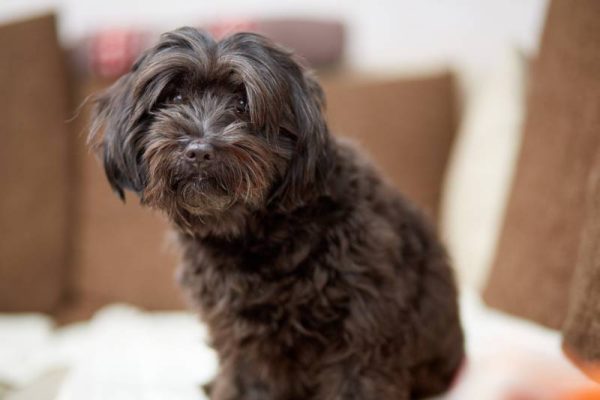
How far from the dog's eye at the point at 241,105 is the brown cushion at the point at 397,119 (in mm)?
1515

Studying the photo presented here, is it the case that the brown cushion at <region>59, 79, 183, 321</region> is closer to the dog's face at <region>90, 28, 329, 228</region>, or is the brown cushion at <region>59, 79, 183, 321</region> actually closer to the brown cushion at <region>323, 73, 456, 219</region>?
the brown cushion at <region>323, 73, 456, 219</region>

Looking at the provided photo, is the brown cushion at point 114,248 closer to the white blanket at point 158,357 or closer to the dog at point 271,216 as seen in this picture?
the white blanket at point 158,357

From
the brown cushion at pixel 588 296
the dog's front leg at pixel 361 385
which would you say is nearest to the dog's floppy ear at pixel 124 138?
the dog's front leg at pixel 361 385

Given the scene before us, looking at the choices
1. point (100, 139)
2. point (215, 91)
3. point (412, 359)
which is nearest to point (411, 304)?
point (412, 359)

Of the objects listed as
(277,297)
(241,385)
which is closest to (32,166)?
(241,385)

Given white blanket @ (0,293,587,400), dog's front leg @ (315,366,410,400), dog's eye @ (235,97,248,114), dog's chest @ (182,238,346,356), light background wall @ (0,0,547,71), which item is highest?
light background wall @ (0,0,547,71)

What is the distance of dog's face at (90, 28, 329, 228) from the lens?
1564mm

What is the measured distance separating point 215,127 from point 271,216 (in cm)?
30

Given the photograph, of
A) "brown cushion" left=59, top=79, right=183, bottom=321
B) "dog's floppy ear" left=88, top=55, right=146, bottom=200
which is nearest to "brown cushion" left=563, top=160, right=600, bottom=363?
"dog's floppy ear" left=88, top=55, right=146, bottom=200

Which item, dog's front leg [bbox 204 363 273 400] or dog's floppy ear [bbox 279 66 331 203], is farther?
dog's front leg [bbox 204 363 273 400]

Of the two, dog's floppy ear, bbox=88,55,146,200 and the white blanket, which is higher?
dog's floppy ear, bbox=88,55,146,200

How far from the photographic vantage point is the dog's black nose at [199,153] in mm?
1531

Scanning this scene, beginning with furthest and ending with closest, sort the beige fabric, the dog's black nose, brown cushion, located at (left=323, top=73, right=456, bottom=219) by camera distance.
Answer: brown cushion, located at (left=323, top=73, right=456, bottom=219), the beige fabric, the dog's black nose

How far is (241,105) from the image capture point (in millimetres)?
1671
